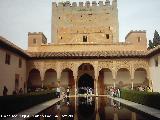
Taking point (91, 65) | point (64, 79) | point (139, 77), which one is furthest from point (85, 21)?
point (139, 77)

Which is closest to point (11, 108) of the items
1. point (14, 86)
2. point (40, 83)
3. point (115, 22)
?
point (14, 86)

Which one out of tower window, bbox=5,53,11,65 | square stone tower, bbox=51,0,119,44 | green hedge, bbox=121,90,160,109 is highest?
square stone tower, bbox=51,0,119,44

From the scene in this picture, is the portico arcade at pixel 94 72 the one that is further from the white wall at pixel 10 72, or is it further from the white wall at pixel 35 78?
the white wall at pixel 10 72

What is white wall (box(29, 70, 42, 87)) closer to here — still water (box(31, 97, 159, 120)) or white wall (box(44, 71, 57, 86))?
white wall (box(44, 71, 57, 86))

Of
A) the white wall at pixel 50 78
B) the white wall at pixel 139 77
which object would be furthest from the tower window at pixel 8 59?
the white wall at pixel 139 77

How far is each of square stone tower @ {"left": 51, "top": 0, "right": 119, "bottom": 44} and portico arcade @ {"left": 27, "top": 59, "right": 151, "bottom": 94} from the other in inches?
363

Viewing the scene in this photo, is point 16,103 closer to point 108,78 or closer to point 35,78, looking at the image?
point 35,78

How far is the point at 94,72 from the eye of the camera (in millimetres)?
29578

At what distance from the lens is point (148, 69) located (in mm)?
29031

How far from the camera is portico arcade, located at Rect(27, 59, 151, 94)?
29234 mm

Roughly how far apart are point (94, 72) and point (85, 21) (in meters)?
13.7

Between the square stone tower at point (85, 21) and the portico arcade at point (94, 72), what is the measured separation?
9218 mm

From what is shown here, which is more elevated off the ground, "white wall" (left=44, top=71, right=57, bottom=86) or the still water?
"white wall" (left=44, top=71, right=57, bottom=86)

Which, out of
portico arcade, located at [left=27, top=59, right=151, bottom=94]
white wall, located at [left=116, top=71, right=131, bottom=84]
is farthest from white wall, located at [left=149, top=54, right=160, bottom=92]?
white wall, located at [left=116, top=71, right=131, bottom=84]
